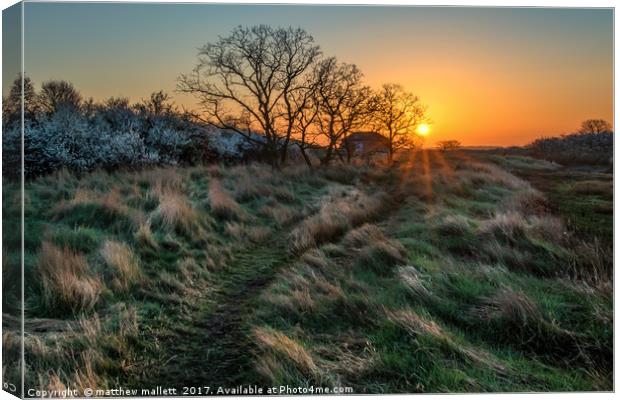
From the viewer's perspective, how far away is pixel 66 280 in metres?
4.98

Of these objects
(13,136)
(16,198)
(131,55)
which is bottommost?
(16,198)

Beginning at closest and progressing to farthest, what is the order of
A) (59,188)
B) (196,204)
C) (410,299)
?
(410,299) → (59,188) → (196,204)

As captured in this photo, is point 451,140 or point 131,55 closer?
point 131,55

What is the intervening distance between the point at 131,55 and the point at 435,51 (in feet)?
9.56

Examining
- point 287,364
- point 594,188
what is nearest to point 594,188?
point 594,188

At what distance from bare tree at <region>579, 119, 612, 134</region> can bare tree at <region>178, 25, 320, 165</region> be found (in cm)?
269

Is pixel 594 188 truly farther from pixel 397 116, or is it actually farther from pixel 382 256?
pixel 382 256

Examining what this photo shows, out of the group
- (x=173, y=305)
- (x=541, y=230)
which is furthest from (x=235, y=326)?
(x=541, y=230)

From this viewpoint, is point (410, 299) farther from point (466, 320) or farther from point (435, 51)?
point (435, 51)

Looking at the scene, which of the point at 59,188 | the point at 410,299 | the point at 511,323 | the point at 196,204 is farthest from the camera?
the point at 196,204

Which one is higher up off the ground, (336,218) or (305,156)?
(305,156)

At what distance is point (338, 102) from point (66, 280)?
3.10 m

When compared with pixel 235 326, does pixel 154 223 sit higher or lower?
higher

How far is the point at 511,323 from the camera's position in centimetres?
470
